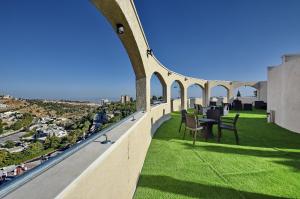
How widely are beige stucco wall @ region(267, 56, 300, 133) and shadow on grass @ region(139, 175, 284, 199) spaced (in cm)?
637

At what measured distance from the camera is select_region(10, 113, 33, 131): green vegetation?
1.39 metres

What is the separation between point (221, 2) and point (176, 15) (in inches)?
170

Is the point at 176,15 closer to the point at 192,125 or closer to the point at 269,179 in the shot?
the point at 192,125

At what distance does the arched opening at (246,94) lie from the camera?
22.7 meters

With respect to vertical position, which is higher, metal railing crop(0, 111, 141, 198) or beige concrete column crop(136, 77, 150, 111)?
beige concrete column crop(136, 77, 150, 111)

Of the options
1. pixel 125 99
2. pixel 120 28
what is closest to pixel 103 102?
pixel 120 28

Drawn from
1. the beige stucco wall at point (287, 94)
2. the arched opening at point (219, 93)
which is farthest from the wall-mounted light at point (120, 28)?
the arched opening at point (219, 93)

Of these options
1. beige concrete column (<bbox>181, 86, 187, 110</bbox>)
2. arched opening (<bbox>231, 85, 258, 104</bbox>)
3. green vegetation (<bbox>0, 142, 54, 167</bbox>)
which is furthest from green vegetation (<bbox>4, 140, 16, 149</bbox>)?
arched opening (<bbox>231, 85, 258, 104</bbox>)

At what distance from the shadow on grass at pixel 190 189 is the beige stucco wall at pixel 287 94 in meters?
6.37

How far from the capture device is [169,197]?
271 cm

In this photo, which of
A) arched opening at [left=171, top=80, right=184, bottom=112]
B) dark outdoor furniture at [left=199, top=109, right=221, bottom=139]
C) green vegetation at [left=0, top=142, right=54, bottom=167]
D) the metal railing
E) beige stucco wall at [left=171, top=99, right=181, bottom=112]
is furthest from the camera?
arched opening at [left=171, top=80, right=184, bottom=112]

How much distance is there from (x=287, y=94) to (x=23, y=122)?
967 centimetres

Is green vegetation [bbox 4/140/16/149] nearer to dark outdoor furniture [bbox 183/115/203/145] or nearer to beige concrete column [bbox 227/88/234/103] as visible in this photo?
dark outdoor furniture [bbox 183/115/203/145]

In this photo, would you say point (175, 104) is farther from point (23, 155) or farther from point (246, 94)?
point (23, 155)
